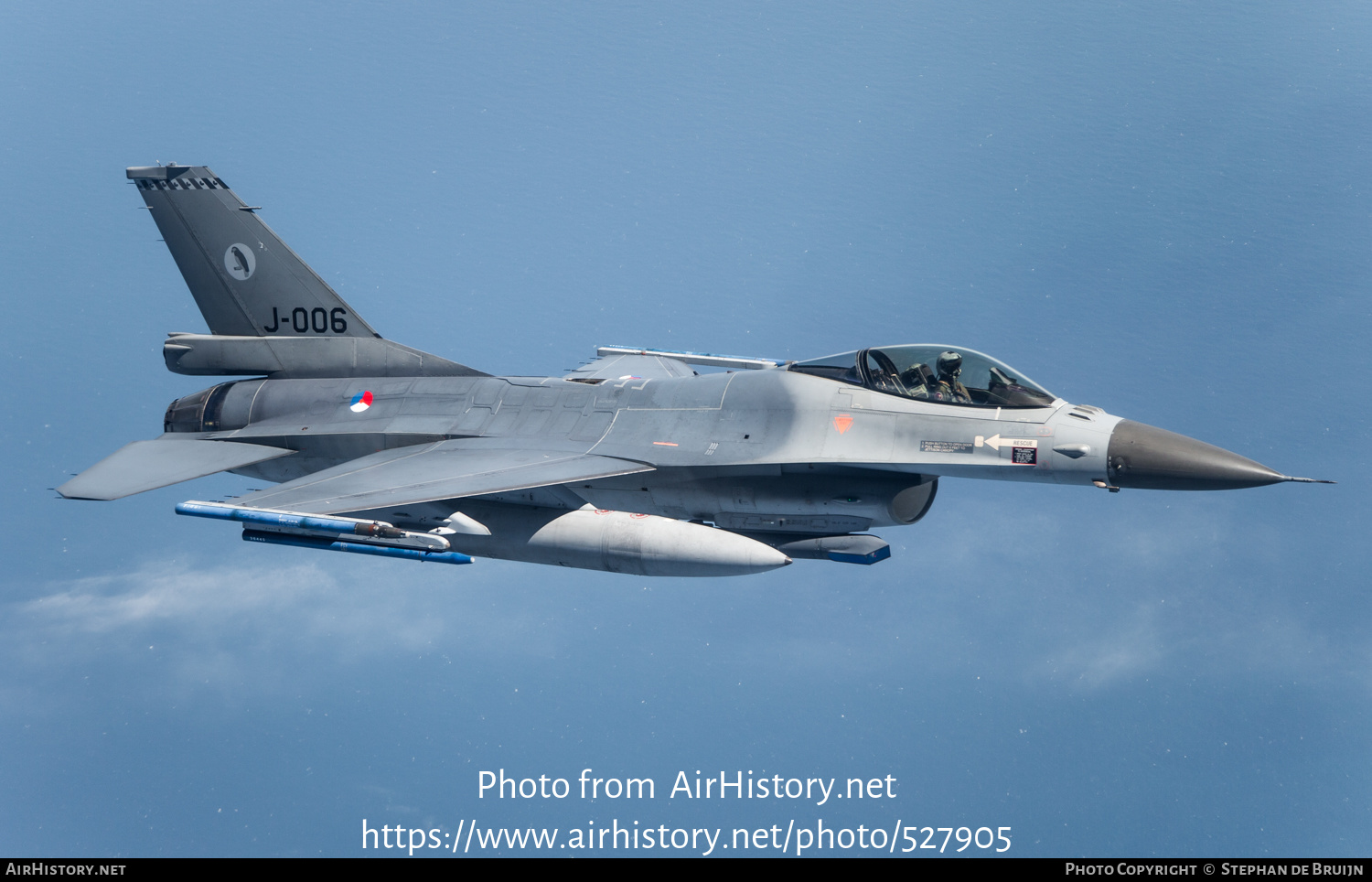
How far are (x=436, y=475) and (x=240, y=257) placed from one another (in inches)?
191

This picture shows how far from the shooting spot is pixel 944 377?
41.7 ft

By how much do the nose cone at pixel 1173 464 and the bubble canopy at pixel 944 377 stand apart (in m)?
0.87

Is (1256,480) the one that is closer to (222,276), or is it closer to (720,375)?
(720,375)

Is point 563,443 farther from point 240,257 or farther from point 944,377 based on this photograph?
point 240,257

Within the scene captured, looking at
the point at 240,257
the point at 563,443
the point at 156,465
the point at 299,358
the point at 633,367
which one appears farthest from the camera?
the point at 633,367

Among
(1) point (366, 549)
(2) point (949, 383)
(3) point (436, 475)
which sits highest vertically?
(2) point (949, 383)

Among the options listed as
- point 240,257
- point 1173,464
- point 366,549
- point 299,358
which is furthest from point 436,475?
point 1173,464

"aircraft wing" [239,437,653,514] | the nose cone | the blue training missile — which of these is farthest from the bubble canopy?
the blue training missile

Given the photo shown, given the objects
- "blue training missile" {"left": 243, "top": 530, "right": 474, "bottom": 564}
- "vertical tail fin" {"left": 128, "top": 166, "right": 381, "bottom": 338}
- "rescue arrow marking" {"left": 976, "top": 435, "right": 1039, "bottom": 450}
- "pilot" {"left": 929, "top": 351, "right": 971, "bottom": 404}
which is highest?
"vertical tail fin" {"left": 128, "top": 166, "right": 381, "bottom": 338}

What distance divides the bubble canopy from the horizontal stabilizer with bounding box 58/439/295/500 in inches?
278

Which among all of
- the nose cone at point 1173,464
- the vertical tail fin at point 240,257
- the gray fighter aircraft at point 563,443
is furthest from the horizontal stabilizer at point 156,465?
the nose cone at point 1173,464

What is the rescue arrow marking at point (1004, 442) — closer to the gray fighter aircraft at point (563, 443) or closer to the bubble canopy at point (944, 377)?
the gray fighter aircraft at point (563, 443)

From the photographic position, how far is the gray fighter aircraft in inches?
491

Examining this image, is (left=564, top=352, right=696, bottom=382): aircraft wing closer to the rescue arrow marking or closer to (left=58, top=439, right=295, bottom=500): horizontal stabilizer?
(left=58, top=439, right=295, bottom=500): horizontal stabilizer
